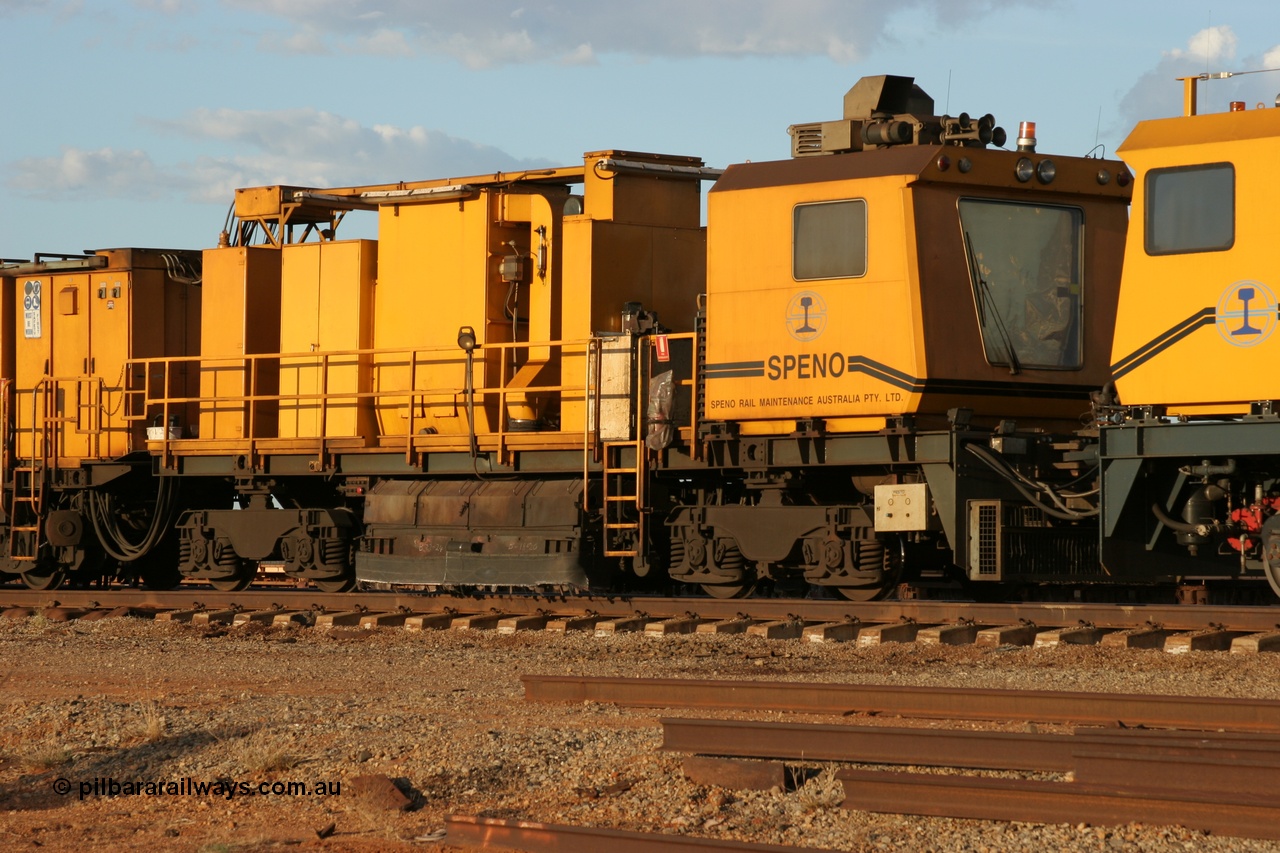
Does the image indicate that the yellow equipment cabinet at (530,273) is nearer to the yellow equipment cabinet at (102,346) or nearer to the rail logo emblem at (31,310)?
the yellow equipment cabinet at (102,346)

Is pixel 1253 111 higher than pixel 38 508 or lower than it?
higher

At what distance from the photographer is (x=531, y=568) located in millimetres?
15273

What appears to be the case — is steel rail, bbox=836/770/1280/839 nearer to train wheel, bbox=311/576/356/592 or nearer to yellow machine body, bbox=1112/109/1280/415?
yellow machine body, bbox=1112/109/1280/415

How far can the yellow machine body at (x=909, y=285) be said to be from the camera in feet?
43.0

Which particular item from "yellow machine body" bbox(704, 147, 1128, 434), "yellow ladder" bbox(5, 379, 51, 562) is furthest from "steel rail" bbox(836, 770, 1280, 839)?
"yellow ladder" bbox(5, 379, 51, 562)

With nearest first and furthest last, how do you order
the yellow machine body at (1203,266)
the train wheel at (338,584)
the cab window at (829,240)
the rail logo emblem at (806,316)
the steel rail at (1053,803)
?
the steel rail at (1053,803), the yellow machine body at (1203,266), the cab window at (829,240), the rail logo emblem at (806,316), the train wheel at (338,584)

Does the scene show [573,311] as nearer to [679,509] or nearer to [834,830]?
[679,509]

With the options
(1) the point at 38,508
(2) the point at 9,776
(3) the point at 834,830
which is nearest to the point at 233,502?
(1) the point at 38,508

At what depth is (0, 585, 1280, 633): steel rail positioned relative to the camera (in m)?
12.2

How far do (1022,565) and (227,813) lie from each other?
728 cm

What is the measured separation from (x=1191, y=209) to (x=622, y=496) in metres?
5.80

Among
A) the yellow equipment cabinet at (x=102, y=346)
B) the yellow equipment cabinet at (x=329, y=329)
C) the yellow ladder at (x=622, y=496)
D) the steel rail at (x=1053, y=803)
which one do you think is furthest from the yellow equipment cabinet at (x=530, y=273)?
the steel rail at (x=1053, y=803)

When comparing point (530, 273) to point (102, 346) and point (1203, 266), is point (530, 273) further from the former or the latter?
point (1203, 266)

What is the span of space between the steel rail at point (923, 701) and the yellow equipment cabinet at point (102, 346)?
33.8ft
